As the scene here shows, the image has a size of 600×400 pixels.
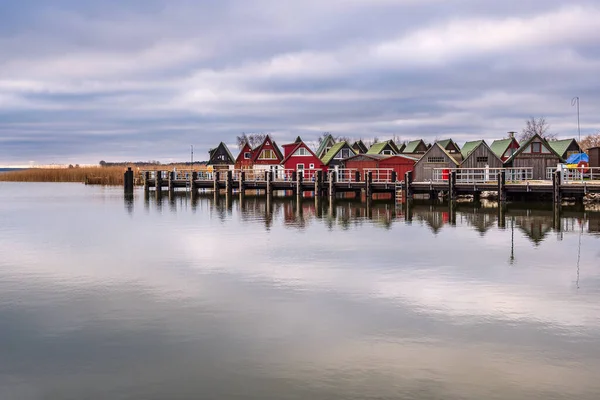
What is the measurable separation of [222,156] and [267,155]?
1030 cm

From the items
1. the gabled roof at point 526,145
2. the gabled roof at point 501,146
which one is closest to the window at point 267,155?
the gabled roof at point 501,146

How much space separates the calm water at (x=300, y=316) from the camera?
1105cm

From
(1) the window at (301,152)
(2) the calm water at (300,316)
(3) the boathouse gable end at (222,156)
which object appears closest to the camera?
(2) the calm water at (300,316)

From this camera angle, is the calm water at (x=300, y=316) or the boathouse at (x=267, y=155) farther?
the boathouse at (x=267, y=155)

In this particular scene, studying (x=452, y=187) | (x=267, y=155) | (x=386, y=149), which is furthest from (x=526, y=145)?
(x=267, y=155)

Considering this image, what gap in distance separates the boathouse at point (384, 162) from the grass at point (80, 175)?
118 feet

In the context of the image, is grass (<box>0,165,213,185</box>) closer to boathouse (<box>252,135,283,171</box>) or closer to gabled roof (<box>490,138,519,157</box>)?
boathouse (<box>252,135,283,171</box>)

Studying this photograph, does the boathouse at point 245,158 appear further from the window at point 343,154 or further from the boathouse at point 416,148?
the boathouse at point 416,148

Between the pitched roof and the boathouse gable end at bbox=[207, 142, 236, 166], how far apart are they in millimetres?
40292

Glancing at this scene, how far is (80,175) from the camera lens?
118438 mm

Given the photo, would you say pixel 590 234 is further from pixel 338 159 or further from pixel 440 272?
pixel 338 159

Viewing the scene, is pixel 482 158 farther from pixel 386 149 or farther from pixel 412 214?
pixel 412 214

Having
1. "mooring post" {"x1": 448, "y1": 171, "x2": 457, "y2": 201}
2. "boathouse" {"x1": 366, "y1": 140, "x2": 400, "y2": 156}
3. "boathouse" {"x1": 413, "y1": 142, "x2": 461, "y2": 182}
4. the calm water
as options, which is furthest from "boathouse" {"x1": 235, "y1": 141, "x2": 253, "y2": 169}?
the calm water

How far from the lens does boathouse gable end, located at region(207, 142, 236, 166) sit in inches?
3718
